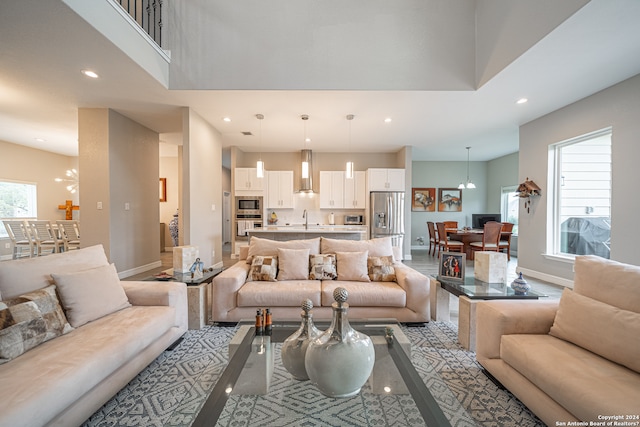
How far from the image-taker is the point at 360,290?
2.70 m

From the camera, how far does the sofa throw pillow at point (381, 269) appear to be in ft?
9.88

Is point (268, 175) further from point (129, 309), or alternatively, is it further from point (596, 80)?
point (596, 80)

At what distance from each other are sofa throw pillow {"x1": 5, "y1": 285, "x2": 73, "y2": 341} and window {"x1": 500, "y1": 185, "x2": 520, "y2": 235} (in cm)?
975

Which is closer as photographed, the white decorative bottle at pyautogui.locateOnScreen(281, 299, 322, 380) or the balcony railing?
the white decorative bottle at pyautogui.locateOnScreen(281, 299, 322, 380)

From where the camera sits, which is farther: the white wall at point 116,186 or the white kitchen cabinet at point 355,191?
the white kitchen cabinet at point 355,191

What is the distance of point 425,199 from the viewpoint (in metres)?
8.97

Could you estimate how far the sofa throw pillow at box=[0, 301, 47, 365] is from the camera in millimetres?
1375

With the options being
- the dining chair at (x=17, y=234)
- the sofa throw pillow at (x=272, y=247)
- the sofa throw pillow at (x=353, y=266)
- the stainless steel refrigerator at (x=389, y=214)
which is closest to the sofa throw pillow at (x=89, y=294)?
the sofa throw pillow at (x=272, y=247)

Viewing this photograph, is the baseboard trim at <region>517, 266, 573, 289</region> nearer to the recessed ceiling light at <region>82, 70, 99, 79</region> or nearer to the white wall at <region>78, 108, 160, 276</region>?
the recessed ceiling light at <region>82, 70, 99, 79</region>

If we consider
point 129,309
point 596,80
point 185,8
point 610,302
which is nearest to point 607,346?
point 610,302

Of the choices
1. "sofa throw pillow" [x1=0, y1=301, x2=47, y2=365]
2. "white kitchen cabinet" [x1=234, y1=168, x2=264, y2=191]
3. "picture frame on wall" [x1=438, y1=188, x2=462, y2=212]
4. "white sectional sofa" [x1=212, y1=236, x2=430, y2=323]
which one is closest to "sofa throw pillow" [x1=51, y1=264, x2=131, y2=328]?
"sofa throw pillow" [x1=0, y1=301, x2=47, y2=365]

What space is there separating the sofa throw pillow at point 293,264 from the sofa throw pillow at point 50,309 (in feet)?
5.79

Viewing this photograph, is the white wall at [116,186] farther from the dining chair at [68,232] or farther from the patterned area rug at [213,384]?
the patterned area rug at [213,384]

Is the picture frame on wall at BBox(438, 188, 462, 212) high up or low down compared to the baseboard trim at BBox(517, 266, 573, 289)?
up
